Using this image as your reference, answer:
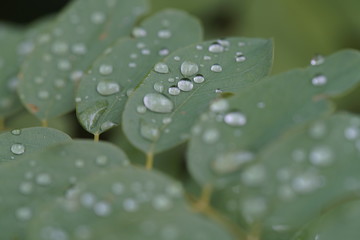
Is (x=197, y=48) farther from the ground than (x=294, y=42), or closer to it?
farther from the ground

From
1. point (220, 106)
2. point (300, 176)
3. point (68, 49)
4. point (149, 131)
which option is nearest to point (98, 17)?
point (68, 49)

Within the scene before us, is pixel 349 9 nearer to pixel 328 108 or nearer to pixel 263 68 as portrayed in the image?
pixel 263 68

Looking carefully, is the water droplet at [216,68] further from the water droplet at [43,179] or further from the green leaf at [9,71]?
the green leaf at [9,71]

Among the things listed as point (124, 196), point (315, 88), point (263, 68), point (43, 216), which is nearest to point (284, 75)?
point (315, 88)

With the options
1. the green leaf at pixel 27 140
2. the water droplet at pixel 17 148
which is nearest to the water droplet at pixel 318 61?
the green leaf at pixel 27 140

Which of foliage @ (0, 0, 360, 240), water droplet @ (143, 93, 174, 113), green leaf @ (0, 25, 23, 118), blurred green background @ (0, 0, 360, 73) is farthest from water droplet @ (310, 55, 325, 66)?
blurred green background @ (0, 0, 360, 73)

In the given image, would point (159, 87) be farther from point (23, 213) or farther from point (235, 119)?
point (23, 213)
